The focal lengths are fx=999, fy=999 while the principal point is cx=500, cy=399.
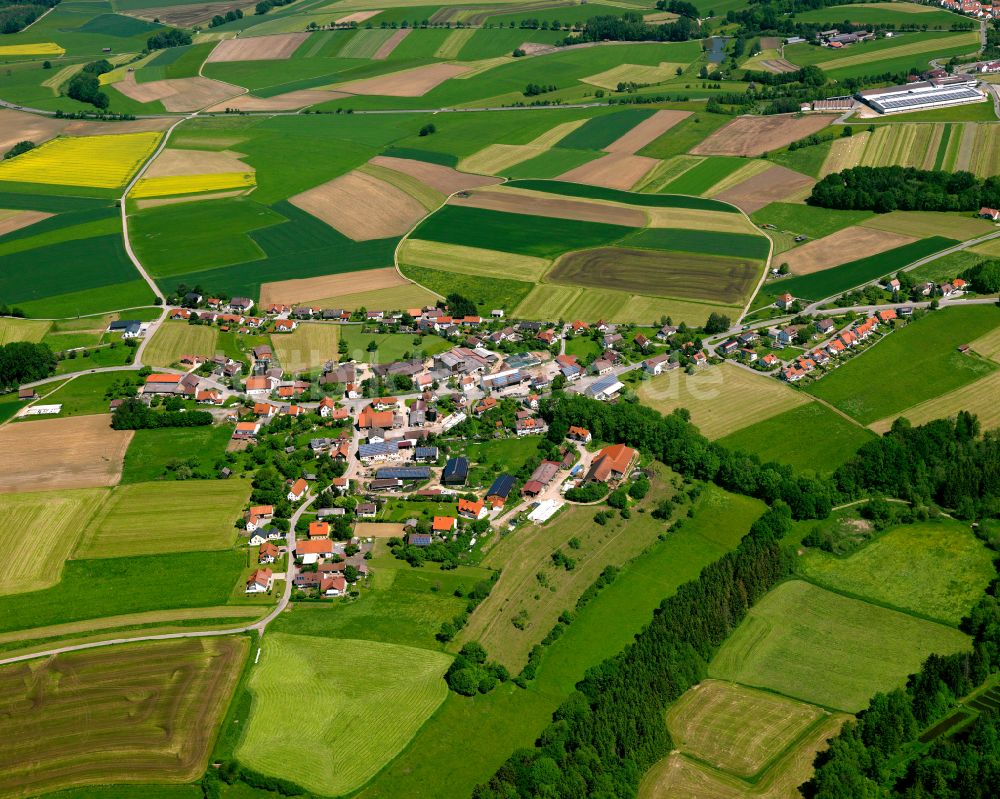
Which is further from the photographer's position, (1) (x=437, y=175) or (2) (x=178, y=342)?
(1) (x=437, y=175)

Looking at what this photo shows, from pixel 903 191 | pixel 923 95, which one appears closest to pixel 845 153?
pixel 903 191

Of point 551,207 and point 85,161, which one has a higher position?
point 85,161

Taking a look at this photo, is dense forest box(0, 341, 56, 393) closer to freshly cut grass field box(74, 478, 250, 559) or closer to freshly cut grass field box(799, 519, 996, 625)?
freshly cut grass field box(74, 478, 250, 559)

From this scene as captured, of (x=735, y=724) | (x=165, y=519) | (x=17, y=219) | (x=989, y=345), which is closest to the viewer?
(x=735, y=724)

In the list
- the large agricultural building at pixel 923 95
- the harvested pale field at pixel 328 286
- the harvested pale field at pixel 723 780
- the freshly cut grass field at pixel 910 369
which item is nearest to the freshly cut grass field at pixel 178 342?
the harvested pale field at pixel 328 286

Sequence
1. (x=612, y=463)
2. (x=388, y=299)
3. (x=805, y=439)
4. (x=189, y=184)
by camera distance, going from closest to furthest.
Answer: (x=612, y=463)
(x=805, y=439)
(x=388, y=299)
(x=189, y=184)

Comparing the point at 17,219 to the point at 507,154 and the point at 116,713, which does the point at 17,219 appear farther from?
the point at 116,713

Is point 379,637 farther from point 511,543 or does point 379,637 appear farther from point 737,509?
point 737,509
